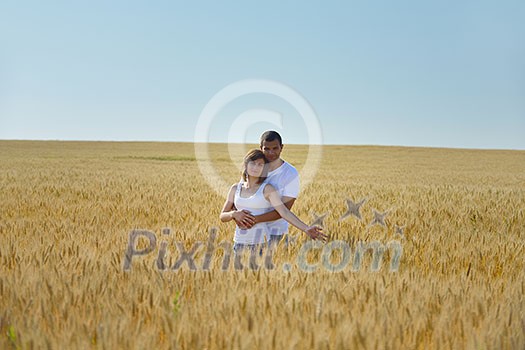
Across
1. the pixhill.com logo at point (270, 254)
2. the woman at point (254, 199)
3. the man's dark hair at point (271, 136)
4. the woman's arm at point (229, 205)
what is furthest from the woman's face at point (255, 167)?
the pixhill.com logo at point (270, 254)

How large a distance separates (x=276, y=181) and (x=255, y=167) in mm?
375

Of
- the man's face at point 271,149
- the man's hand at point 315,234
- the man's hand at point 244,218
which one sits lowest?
the man's hand at point 315,234

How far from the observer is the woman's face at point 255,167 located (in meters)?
4.73

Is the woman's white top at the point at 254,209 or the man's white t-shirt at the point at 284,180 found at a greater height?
the man's white t-shirt at the point at 284,180

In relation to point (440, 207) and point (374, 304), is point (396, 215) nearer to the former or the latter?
point (440, 207)

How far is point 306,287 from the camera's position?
10.3ft

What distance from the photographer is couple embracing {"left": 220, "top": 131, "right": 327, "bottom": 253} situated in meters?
4.76

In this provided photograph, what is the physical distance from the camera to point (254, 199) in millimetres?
4895

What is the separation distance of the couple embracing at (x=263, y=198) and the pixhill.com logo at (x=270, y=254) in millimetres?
165

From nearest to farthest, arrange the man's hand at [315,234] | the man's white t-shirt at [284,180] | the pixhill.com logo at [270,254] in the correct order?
1. the pixhill.com logo at [270,254]
2. the man's hand at [315,234]
3. the man's white t-shirt at [284,180]

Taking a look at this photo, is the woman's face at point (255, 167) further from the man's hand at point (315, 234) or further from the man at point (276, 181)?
the man's hand at point (315, 234)

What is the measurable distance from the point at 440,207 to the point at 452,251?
4.27 metres

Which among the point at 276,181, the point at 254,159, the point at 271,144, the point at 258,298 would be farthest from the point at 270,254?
the point at 258,298

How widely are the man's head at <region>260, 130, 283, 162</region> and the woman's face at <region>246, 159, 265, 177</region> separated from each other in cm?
23
